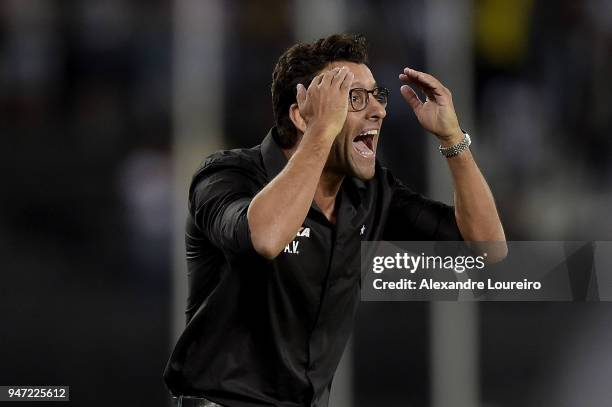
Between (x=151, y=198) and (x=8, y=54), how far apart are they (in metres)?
0.98

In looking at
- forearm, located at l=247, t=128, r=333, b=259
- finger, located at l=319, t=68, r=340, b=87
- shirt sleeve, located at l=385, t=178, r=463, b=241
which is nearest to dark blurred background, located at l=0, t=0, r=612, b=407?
shirt sleeve, located at l=385, t=178, r=463, b=241

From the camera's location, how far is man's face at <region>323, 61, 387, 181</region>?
2.35 metres

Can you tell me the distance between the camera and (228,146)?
439cm

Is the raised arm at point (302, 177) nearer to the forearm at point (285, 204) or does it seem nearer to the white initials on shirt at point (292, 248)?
the forearm at point (285, 204)

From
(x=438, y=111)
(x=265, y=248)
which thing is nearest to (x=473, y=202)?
(x=438, y=111)

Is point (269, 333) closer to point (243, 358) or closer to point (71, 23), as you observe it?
point (243, 358)

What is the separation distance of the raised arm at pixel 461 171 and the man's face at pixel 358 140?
4.1 inches

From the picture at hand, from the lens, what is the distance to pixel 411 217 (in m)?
2.54

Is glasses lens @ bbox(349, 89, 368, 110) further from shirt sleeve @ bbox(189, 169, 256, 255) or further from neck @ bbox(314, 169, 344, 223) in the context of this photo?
shirt sleeve @ bbox(189, 169, 256, 255)

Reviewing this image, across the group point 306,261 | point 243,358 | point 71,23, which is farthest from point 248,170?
point 71,23

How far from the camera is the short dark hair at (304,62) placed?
241 cm

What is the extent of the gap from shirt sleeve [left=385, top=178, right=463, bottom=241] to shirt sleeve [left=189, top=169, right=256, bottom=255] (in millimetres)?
479

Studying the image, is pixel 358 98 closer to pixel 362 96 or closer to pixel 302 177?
pixel 362 96

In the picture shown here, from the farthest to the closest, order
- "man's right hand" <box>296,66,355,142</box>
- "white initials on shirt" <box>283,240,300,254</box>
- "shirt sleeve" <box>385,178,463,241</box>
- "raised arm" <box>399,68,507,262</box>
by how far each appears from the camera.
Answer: "shirt sleeve" <box>385,178,463,241</box> → "raised arm" <box>399,68,507,262</box> → "white initials on shirt" <box>283,240,300,254</box> → "man's right hand" <box>296,66,355,142</box>
